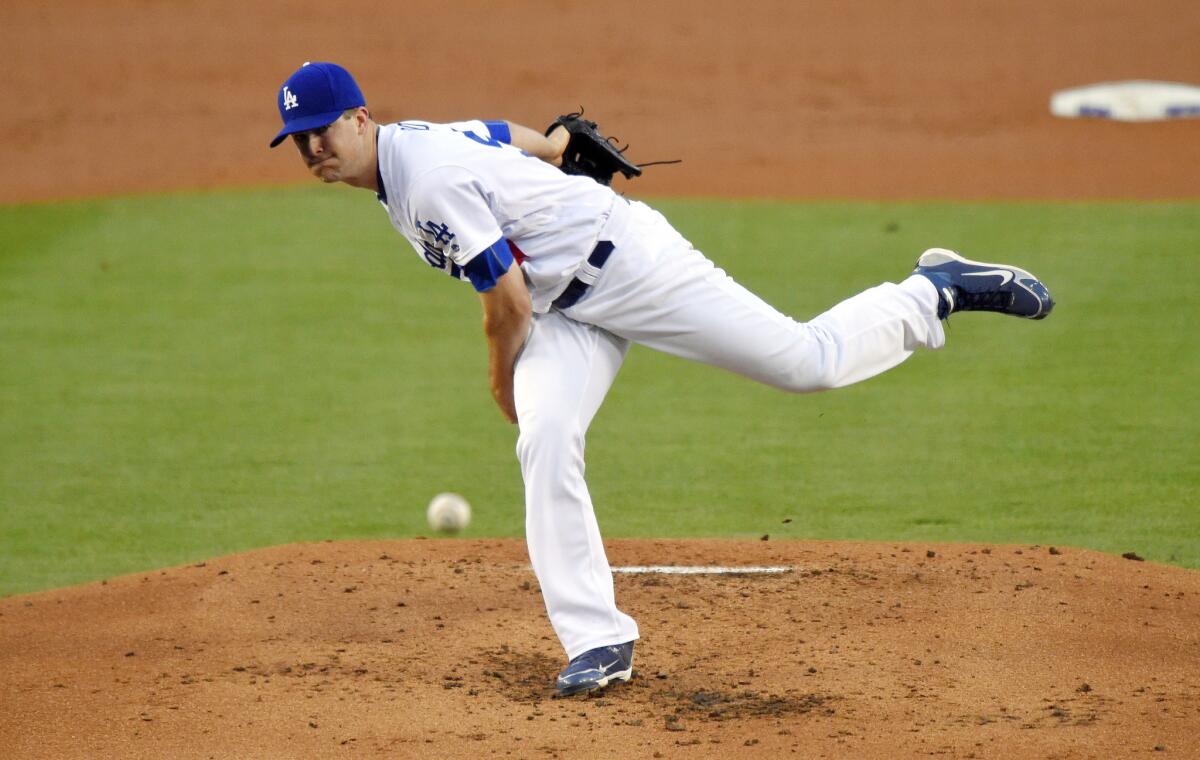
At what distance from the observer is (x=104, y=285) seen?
1148 cm

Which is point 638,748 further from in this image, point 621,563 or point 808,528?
point 808,528

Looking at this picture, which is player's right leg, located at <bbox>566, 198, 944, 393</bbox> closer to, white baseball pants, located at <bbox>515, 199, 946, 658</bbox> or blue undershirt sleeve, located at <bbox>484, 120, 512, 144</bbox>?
white baseball pants, located at <bbox>515, 199, 946, 658</bbox>

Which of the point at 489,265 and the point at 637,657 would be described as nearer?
the point at 489,265

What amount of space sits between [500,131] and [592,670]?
5.53 feet

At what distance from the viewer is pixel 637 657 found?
16.3ft

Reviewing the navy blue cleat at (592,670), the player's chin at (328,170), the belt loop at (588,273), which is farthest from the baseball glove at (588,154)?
the navy blue cleat at (592,670)

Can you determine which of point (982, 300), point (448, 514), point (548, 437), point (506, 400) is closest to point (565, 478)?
point (548, 437)

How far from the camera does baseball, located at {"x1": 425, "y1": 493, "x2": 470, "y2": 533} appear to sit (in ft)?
22.2

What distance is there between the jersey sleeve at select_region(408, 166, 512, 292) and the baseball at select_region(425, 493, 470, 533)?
2605 millimetres

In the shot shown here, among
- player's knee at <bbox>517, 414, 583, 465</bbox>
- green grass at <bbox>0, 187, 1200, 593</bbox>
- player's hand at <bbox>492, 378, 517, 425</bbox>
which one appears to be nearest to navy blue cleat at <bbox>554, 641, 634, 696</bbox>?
player's knee at <bbox>517, 414, 583, 465</bbox>

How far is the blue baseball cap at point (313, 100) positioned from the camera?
4262mm

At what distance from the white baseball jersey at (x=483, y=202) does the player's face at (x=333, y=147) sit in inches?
3.6

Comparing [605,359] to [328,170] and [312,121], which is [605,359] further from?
[312,121]

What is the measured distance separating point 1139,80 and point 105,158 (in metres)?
12.2
